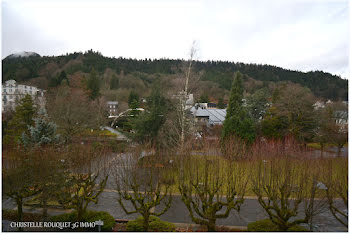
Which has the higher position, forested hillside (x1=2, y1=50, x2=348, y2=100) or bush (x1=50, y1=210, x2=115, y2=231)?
forested hillside (x1=2, y1=50, x2=348, y2=100)

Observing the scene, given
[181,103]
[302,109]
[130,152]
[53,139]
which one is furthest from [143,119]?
[302,109]

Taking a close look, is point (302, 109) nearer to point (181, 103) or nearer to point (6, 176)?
point (181, 103)

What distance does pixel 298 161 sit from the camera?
6.93 meters

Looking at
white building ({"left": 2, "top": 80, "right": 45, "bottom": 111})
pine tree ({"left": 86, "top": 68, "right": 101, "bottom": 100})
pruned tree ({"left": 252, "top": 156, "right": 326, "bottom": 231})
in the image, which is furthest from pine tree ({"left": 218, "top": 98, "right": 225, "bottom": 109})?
pruned tree ({"left": 252, "top": 156, "right": 326, "bottom": 231})

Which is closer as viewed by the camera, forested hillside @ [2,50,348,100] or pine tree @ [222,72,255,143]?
pine tree @ [222,72,255,143]

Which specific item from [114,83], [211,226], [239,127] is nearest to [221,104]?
[114,83]

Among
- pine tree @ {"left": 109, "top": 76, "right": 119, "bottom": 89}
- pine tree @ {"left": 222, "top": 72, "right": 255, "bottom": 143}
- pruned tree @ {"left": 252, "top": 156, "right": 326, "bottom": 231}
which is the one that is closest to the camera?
pruned tree @ {"left": 252, "top": 156, "right": 326, "bottom": 231}

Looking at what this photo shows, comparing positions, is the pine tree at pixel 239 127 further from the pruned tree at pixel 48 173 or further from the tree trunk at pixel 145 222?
the pruned tree at pixel 48 173

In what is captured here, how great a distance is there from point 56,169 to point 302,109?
2036 centimetres

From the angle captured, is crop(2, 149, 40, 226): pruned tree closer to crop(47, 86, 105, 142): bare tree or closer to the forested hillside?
crop(47, 86, 105, 142): bare tree

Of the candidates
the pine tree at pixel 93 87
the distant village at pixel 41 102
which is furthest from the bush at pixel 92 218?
the pine tree at pixel 93 87

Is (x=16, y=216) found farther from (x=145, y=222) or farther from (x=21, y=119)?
(x=21, y=119)

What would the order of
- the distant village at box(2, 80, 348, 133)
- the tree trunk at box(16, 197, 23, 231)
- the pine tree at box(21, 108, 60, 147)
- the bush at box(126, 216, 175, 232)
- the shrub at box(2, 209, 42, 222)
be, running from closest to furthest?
the bush at box(126, 216, 175, 232) → the tree trunk at box(16, 197, 23, 231) → the shrub at box(2, 209, 42, 222) → the pine tree at box(21, 108, 60, 147) → the distant village at box(2, 80, 348, 133)

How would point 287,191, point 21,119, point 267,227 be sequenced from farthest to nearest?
1. point 21,119
2. point 267,227
3. point 287,191
